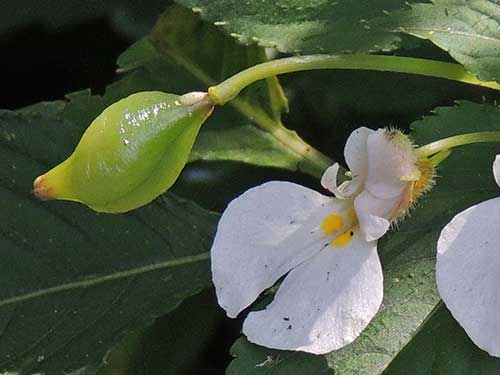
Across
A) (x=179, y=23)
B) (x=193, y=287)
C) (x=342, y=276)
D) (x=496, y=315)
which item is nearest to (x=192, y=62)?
(x=179, y=23)

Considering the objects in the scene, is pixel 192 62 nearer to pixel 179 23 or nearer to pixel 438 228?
pixel 179 23

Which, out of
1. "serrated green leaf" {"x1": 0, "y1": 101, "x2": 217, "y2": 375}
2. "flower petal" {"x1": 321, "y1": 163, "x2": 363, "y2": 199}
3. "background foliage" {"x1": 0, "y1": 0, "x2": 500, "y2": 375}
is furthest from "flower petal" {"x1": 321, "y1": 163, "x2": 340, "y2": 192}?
"serrated green leaf" {"x1": 0, "y1": 101, "x2": 217, "y2": 375}

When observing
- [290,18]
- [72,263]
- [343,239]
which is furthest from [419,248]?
[72,263]

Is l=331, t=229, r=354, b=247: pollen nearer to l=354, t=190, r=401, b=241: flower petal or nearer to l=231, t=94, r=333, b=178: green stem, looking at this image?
l=354, t=190, r=401, b=241: flower petal

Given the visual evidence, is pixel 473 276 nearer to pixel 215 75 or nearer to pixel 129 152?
pixel 129 152

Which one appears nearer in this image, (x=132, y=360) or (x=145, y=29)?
(x=132, y=360)

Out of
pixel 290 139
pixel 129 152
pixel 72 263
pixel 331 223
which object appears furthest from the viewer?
pixel 290 139

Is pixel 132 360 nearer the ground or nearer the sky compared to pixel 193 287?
nearer the ground

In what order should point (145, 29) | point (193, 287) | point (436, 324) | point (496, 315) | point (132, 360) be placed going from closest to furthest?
point (496, 315), point (436, 324), point (193, 287), point (132, 360), point (145, 29)
